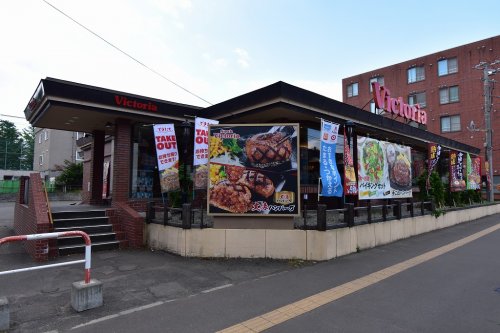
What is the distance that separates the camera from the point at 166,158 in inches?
397

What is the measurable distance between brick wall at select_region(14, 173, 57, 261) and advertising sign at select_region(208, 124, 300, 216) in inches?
156

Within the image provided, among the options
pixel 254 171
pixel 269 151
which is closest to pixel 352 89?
pixel 269 151

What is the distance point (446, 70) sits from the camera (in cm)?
3603

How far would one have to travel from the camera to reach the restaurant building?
9797 mm

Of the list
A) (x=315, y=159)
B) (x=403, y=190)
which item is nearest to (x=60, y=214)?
(x=315, y=159)

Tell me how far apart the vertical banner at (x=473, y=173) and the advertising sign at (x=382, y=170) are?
9594 millimetres

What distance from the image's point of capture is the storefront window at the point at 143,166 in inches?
491

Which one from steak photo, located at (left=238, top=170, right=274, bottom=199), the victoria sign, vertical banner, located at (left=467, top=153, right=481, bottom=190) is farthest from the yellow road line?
vertical banner, located at (left=467, top=153, right=481, bottom=190)

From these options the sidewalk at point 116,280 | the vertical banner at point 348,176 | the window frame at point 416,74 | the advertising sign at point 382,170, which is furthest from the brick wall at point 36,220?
the window frame at point 416,74

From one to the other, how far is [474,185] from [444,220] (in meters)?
8.14

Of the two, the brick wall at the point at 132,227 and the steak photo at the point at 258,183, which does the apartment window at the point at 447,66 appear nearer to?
the steak photo at the point at 258,183

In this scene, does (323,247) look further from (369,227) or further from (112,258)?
(112,258)

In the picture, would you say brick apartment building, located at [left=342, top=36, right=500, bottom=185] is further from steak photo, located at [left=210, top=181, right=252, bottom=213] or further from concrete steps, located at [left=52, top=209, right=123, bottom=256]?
concrete steps, located at [left=52, top=209, right=123, bottom=256]

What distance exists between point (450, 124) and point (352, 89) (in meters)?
13.4
